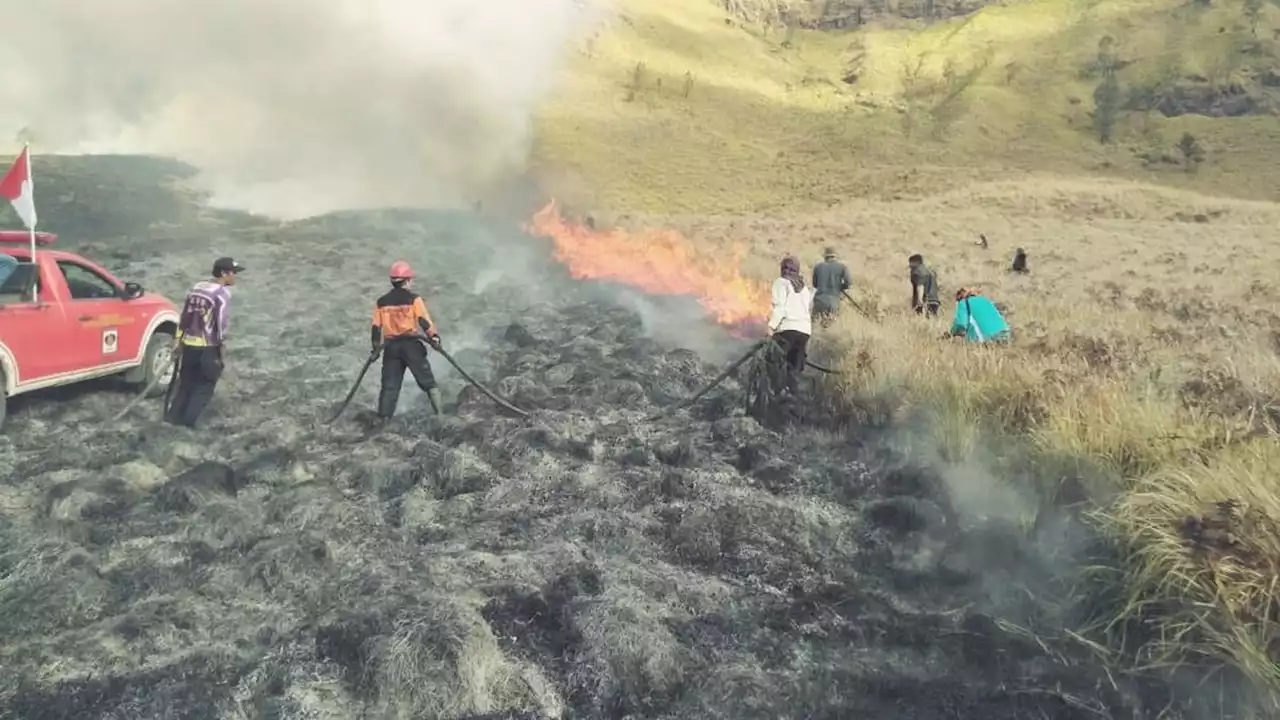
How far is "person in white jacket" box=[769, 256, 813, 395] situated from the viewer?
32.0ft

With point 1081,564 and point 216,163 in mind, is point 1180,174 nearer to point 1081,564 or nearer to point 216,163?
point 216,163

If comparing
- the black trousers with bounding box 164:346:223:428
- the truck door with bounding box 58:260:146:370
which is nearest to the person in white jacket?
the black trousers with bounding box 164:346:223:428

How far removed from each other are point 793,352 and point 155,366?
7220mm

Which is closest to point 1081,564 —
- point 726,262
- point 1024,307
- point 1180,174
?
point 1024,307

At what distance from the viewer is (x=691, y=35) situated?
308 ft

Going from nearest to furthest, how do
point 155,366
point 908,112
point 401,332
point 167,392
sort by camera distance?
point 401,332
point 167,392
point 155,366
point 908,112

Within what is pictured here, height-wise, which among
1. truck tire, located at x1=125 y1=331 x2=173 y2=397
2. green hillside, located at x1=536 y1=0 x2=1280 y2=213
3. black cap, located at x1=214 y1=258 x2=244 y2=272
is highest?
green hillside, located at x1=536 y1=0 x2=1280 y2=213

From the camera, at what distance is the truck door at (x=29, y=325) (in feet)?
27.4

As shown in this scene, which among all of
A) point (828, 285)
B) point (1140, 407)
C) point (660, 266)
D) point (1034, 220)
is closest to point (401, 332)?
point (1140, 407)

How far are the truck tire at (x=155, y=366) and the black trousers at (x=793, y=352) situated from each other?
22.1 feet

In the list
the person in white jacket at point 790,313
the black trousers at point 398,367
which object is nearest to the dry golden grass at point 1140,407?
the person in white jacket at point 790,313

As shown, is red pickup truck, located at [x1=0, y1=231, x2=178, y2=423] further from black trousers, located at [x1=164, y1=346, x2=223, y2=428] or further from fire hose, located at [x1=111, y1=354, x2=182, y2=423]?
black trousers, located at [x1=164, y1=346, x2=223, y2=428]

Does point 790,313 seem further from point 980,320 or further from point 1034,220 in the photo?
point 1034,220

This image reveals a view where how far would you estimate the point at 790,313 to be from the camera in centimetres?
983
